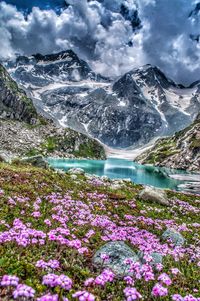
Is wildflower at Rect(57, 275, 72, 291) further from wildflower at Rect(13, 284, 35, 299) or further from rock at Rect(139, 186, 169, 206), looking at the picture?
rock at Rect(139, 186, 169, 206)

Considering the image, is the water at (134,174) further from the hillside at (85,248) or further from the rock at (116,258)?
the rock at (116,258)

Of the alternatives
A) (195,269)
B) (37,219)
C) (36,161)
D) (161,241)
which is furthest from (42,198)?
(36,161)

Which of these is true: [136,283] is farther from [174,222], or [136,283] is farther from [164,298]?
[174,222]

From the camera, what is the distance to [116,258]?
9766mm

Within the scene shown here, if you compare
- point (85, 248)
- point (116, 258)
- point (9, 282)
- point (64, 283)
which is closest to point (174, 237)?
point (116, 258)

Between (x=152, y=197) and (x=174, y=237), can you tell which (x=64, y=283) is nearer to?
(x=174, y=237)

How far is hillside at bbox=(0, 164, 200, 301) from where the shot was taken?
23.7 feet

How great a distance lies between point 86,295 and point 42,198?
13004 mm

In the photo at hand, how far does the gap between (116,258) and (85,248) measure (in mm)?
1306

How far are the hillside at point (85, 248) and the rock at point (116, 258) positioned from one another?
0.03 metres

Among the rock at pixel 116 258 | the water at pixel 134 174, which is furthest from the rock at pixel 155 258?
the water at pixel 134 174

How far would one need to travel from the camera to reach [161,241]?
583 inches

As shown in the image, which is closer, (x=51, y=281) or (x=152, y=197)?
(x=51, y=281)

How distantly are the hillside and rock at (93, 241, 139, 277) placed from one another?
0.11ft
